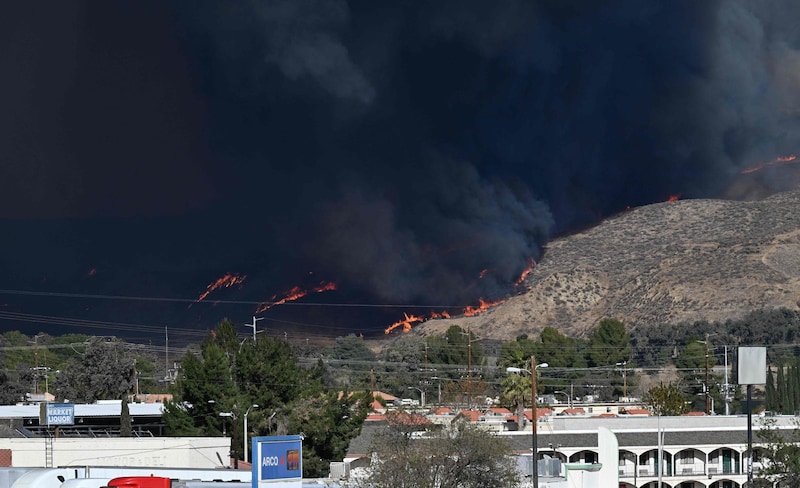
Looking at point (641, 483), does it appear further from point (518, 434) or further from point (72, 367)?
point (72, 367)

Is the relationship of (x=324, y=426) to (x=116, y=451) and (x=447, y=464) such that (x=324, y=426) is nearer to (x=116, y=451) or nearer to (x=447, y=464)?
(x=116, y=451)

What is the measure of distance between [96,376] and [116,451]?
242 ft

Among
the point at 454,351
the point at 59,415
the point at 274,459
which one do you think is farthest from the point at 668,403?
the point at 274,459

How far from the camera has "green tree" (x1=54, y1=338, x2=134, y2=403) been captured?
143125mm

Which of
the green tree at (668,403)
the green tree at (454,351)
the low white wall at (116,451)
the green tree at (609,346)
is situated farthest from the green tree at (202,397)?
the green tree at (609,346)

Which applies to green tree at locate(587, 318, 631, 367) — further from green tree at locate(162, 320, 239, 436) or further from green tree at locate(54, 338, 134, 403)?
green tree at locate(162, 320, 239, 436)

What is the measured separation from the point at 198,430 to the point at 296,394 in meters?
8.47

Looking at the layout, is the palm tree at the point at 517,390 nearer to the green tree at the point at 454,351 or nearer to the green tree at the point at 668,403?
the green tree at the point at 668,403

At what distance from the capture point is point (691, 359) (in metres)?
173

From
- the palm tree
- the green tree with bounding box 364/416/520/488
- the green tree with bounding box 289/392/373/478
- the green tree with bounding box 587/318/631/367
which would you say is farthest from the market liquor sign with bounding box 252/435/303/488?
the green tree with bounding box 587/318/631/367

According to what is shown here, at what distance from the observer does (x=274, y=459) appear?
42.5 metres

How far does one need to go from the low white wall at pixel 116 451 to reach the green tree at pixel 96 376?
68.7 m

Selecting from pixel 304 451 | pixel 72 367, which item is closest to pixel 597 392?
pixel 72 367

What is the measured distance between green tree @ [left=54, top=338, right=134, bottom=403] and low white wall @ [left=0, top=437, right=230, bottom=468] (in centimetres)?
6871
